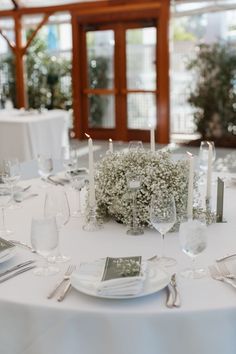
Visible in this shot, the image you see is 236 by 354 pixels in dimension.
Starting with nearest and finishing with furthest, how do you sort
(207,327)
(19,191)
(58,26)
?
(207,327)
(19,191)
(58,26)

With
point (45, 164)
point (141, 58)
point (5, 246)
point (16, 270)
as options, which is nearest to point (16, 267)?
point (16, 270)

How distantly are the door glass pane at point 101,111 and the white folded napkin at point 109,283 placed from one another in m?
8.19

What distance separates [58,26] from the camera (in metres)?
11.0

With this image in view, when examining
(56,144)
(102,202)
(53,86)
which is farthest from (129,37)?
(102,202)

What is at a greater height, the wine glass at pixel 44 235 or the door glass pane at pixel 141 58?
the door glass pane at pixel 141 58

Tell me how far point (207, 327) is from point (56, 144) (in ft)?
19.0

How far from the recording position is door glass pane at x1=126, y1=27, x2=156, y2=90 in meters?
9.12

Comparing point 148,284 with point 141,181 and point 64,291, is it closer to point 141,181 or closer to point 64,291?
point 64,291

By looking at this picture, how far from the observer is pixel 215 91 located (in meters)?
8.48

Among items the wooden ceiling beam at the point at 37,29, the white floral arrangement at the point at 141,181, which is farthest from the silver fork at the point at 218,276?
the wooden ceiling beam at the point at 37,29

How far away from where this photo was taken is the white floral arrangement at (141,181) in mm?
2010

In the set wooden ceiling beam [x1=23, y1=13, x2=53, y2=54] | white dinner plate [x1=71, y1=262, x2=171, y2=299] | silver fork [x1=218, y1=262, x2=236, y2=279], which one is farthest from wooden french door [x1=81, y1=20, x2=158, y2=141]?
white dinner plate [x1=71, y1=262, x2=171, y2=299]

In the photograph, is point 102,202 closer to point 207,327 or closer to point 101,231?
point 101,231

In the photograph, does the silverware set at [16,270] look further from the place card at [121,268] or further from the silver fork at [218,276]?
the silver fork at [218,276]
